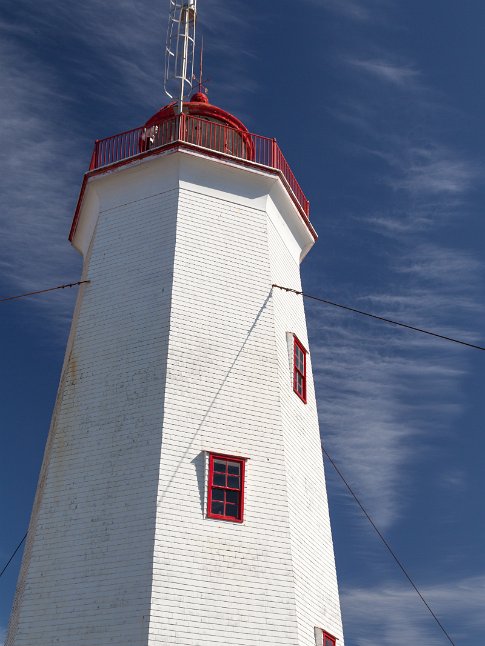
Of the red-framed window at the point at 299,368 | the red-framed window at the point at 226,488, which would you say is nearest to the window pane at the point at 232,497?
the red-framed window at the point at 226,488

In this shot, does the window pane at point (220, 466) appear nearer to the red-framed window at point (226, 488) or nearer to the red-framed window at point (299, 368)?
the red-framed window at point (226, 488)

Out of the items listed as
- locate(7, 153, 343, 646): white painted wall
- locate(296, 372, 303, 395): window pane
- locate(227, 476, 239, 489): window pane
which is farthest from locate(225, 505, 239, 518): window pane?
locate(296, 372, 303, 395): window pane

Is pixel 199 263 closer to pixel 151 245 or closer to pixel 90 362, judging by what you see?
pixel 151 245

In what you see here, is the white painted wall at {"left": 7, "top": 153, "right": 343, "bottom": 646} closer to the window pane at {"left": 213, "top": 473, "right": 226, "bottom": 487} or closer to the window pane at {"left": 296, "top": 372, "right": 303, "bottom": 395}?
the window pane at {"left": 213, "top": 473, "right": 226, "bottom": 487}

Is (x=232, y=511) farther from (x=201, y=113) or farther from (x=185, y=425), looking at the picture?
(x=201, y=113)

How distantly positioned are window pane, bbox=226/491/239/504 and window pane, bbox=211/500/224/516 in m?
0.18

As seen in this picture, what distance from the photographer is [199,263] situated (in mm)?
18406

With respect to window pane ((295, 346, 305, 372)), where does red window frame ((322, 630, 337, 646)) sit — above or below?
below

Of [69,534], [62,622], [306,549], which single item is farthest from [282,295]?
[62,622]

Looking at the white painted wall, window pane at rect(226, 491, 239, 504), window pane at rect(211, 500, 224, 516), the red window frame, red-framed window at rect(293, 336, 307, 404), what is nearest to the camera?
the white painted wall

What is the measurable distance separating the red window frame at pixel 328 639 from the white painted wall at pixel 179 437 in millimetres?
273

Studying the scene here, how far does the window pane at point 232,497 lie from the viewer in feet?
52.7

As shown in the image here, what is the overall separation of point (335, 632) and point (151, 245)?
888 centimetres

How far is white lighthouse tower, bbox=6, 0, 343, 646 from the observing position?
15.0 metres
